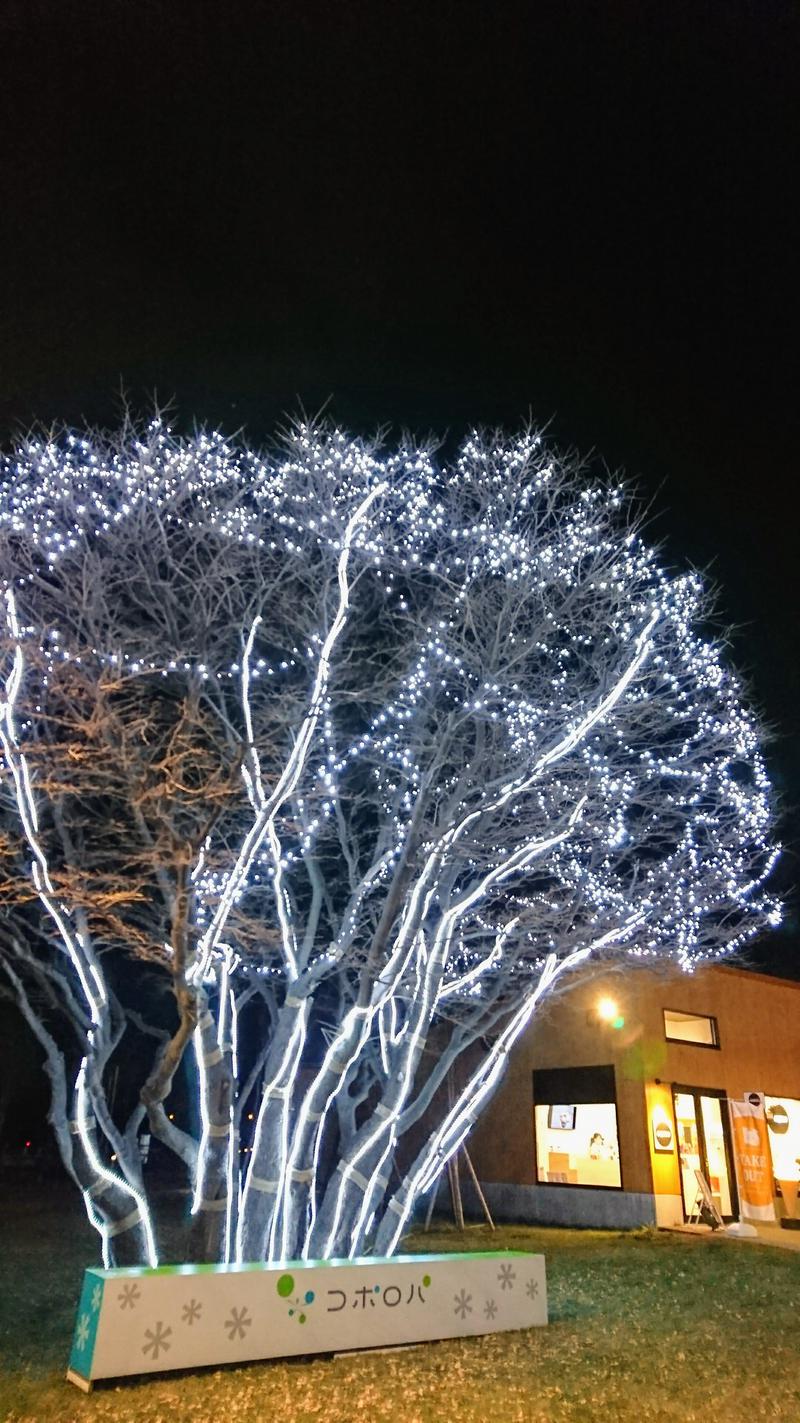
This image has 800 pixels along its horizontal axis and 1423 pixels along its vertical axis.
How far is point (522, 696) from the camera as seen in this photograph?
9188mm

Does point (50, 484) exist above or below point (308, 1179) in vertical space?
above

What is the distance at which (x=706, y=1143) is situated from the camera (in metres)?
16.4

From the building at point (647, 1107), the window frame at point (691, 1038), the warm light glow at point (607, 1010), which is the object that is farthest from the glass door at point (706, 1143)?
the warm light glow at point (607, 1010)

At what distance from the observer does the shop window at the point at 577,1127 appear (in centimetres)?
1592

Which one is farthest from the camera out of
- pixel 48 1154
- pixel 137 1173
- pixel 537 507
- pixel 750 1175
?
pixel 48 1154

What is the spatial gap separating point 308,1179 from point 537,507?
6340 mm

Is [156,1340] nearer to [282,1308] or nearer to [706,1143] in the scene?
[282,1308]

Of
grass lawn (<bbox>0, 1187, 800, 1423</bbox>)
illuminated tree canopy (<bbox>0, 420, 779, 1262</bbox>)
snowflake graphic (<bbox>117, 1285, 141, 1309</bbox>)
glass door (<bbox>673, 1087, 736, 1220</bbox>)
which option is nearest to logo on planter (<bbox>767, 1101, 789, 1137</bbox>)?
glass door (<bbox>673, 1087, 736, 1220</bbox>)

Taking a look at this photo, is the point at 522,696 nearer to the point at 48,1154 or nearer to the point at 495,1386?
the point at 495,1386

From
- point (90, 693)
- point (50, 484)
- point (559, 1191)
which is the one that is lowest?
point (559, 1191)

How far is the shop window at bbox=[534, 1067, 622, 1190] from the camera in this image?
1592cm

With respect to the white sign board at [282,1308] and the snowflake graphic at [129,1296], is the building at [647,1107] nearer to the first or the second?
the white sign board at [282,1308]

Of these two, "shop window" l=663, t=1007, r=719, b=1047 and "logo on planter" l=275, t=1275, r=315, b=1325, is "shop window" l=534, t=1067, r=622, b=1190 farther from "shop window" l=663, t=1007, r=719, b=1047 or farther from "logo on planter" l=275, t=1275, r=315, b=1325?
"logo on planter" l=275, t=1275, r=315, b=1325

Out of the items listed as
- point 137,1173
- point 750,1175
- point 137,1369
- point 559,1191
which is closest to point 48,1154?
point 559,1191
